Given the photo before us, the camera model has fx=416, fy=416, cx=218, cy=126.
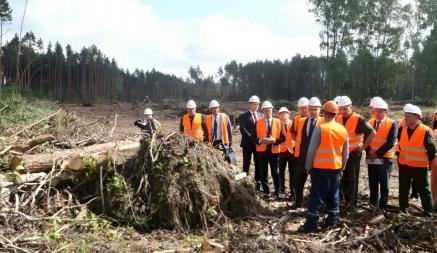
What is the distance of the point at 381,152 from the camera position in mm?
6621

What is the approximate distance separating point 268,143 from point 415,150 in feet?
8.37

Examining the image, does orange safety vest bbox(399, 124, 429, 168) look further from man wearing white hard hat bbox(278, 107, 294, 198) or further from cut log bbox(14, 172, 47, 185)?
cut log bbox(14, 172, 47, 185)

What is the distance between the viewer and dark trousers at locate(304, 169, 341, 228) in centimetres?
575

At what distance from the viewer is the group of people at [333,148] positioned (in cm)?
577

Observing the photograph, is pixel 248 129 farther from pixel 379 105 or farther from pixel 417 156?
pixel 417 156

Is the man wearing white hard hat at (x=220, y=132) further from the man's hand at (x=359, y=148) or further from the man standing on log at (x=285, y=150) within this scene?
the man's hand at (x=359, y=148)

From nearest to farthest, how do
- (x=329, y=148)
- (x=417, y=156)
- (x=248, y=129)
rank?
1. (x=329, y=148)
2. (x=417, y=156)
3. (x=248, y=129)

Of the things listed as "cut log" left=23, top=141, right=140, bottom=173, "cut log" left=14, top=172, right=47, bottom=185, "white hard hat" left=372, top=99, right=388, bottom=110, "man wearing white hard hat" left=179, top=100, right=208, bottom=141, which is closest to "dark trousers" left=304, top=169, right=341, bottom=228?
"white hard hat" left=372, top=99, right=388, bottom=110

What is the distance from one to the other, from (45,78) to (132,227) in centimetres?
5570

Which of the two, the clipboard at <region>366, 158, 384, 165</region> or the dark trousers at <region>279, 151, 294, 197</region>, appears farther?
the dark trousers at <region>279, 151, 294, 197</region>

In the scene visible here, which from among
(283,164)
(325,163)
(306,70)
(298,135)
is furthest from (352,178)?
(306,70)

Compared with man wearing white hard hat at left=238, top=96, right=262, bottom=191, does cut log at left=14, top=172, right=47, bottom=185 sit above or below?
below

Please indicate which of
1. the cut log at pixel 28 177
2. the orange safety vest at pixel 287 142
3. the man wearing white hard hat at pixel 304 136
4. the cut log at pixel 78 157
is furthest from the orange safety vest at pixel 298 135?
the cut log at pixel 28 177

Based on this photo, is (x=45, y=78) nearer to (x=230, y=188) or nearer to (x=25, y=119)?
(x=25, y=119)
